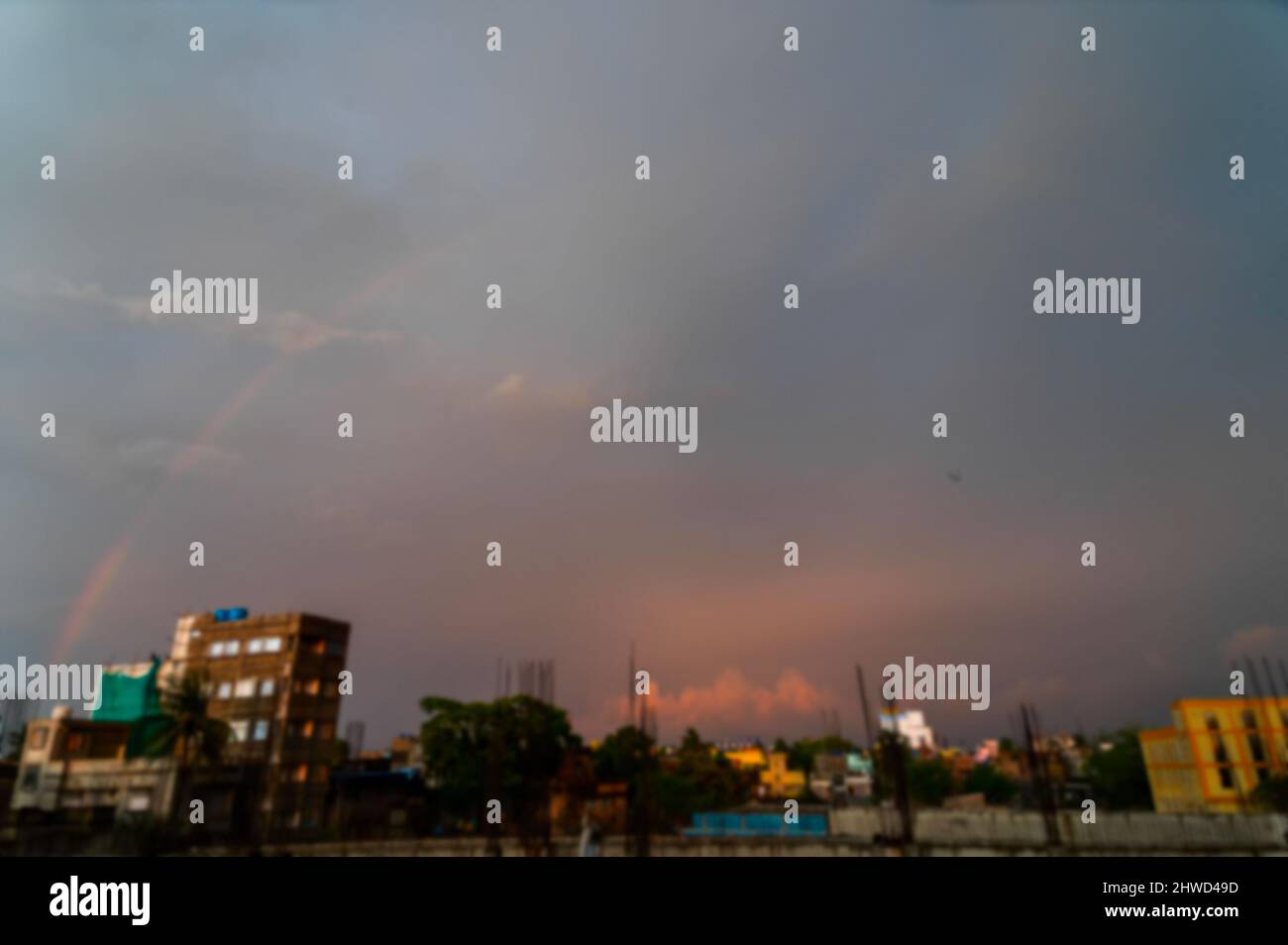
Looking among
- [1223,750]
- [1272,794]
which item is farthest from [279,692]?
[1223,750]

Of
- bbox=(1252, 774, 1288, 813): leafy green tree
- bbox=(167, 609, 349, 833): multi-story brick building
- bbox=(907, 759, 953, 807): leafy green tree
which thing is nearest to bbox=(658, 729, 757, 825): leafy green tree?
bbox=(907, 759, 953, 807): leafy green tree

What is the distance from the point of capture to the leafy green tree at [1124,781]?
181 feet

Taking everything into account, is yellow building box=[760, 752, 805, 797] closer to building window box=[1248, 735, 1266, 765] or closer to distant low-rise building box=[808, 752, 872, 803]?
distant low-rise building box=[808, 752, 872, 803]

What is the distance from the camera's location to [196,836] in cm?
3516

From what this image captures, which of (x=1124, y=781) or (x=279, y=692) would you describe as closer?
(x=279, y=692)

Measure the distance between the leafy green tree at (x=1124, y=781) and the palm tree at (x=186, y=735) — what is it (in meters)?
63.9

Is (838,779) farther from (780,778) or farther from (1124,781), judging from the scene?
(1124,781)

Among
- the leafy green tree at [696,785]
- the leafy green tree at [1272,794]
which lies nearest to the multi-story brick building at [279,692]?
the leafy green tree at [696,785]

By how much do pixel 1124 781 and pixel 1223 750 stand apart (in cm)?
1329

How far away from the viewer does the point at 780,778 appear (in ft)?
318

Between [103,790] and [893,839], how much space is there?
1824 inches

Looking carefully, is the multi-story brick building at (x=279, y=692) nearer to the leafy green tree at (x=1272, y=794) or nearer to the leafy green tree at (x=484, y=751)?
the leafy green tree at (x=484, y=751)
